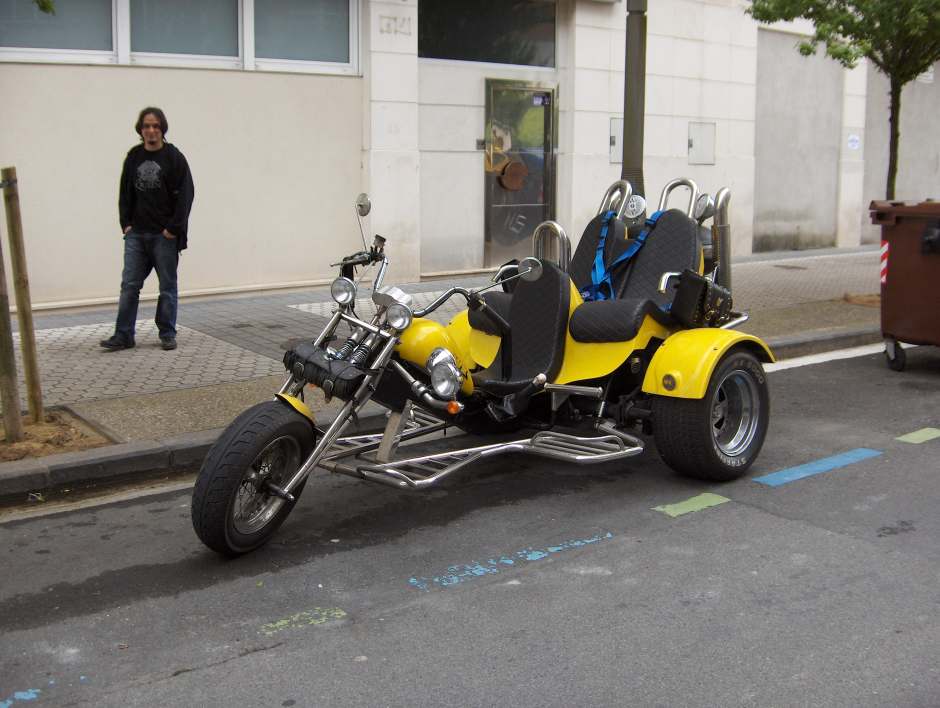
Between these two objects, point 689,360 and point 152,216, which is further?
point 152,216

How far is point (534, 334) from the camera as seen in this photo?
228 inches

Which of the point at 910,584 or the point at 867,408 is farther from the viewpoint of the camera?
the point at 867,408

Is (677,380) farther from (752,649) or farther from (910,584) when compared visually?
(752,649)

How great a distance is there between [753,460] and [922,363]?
12.6 ft

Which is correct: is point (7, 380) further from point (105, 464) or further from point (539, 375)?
point (539, 375)

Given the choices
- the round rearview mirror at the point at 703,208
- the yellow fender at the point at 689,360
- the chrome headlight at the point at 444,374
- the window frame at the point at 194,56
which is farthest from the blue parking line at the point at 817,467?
the window frame at the point at 194,56

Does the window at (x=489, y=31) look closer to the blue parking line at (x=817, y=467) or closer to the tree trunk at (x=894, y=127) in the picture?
the tree trunk at (x=894, y=127)

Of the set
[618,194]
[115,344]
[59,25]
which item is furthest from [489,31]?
[618,194]

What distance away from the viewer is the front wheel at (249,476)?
174 inches

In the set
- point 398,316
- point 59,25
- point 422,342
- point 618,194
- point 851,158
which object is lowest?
point 422,342

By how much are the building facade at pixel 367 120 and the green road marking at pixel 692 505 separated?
7103 millimetres

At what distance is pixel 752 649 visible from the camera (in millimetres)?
3842

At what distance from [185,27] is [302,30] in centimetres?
130

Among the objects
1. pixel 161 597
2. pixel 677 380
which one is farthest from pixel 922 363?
pixel 161 597
